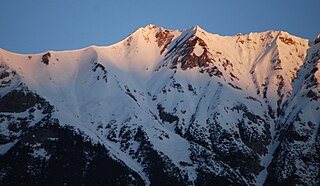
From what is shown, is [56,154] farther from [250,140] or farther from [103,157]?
[250,140]

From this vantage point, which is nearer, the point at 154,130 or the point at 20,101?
the point at 154,130

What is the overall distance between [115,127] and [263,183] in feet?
139

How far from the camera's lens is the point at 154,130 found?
16638cm

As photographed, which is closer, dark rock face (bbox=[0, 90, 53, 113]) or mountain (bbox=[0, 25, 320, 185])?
mountain (bbox=[0, 25, 320, 185])

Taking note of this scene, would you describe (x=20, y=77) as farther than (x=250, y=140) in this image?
Yes

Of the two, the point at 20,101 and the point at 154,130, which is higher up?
the point at 20,101

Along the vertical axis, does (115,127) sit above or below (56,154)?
above

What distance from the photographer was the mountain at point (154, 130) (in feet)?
490

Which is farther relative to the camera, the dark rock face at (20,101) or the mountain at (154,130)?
the dark rock face at (20,101)

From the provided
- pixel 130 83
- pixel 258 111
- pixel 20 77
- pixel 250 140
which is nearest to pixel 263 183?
pixel 250 140

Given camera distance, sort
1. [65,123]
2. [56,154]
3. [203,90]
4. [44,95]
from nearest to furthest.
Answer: [56,154] < [65,123] < [44,95] < [203,90]

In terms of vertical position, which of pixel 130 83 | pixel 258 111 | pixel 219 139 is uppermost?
pixel 130 83

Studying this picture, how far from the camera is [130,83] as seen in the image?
199750mm

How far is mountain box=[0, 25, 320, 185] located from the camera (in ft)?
490
